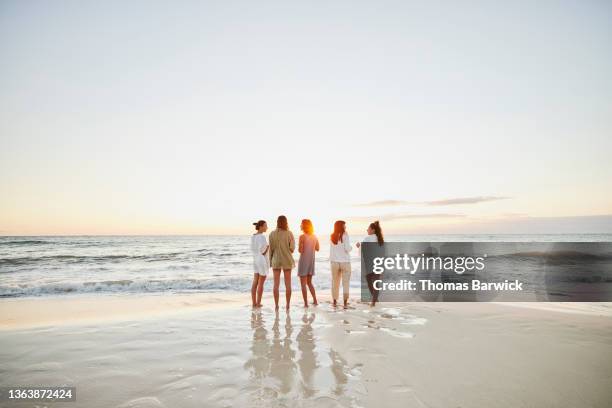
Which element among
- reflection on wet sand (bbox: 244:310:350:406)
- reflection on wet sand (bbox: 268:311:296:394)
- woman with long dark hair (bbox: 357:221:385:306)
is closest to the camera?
reflection on wet sand (bbox: 244:310:350:406)

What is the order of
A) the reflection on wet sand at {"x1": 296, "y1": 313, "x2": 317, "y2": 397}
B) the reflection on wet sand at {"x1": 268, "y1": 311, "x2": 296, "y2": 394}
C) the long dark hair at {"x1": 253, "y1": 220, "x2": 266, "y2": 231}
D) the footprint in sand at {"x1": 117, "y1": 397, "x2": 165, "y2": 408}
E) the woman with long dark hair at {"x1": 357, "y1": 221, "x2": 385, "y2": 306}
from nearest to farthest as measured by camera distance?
the footprint in sand at {"x1": 117, "y1": 397, "x2": 165, "y2": 408} < the reflection on wet sand at {"x1": 296, "y1": 313, "x2": 317, "y2": 397} < the reflection on wet sand at {"x1": 268, "y1": 311, "x2": 296, "y2": 394} < the long dark hair at {"x1": 253, "y1": 220, "x2": 266, "y2": 231} < the woman with long dark hair at {"x1": 357, "y1": 221, "x2": 385, "y2": 306}

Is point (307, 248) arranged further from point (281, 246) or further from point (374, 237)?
point (374, 237)

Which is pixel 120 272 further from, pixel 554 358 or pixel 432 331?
pixel 554 358

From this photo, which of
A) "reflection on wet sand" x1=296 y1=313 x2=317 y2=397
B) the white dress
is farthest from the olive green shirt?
"reflection on wet sand" x1=296 y1=313 x2=317 y2=397

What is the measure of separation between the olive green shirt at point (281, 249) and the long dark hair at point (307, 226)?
1.43ft

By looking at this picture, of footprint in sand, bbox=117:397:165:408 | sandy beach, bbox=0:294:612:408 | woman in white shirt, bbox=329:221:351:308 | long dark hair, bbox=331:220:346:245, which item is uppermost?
long dark hair, bbox=331:220:346:245

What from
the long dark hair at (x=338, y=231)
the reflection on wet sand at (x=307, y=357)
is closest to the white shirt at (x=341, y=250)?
the long dark hair at (x=338, y=231)

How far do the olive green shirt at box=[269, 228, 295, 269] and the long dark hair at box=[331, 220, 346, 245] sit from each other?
4.29ft

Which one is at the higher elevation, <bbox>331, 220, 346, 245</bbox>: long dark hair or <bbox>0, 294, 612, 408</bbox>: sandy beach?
<bbox>331, 220, 346, 245</bbox>: long dark hair

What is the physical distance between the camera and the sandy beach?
409cm

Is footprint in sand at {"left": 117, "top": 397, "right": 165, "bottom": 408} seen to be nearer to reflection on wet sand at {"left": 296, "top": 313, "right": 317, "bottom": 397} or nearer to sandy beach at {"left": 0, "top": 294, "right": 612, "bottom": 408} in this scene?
sandy beach at {"left": 0, "top": 294, "right": 612, "bottom": 408}

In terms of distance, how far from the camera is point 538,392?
4242 millimetres

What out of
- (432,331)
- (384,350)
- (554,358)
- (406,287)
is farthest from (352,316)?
(406,287)

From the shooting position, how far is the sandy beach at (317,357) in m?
4.09
